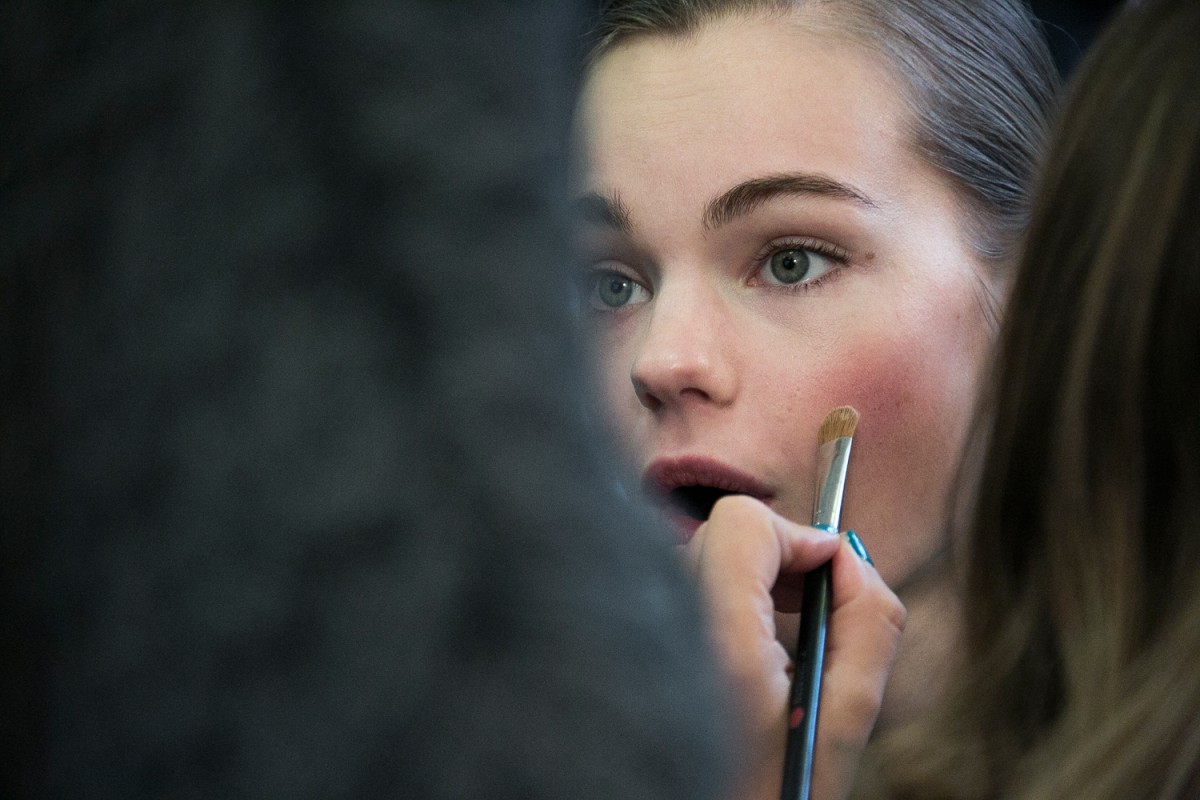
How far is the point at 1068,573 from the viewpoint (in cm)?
46

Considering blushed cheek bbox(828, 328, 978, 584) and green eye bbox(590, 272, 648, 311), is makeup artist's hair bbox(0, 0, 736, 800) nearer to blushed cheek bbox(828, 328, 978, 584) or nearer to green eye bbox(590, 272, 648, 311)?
blushed cheek bbox(828, 328, 978, 584)

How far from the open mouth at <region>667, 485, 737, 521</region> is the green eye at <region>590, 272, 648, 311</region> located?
0.16 m

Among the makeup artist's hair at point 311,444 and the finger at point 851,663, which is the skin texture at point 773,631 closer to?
the finger at point 851,663

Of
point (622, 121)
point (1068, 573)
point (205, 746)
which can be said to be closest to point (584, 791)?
point (205, 746)

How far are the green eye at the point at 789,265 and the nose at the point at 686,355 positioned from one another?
5cm

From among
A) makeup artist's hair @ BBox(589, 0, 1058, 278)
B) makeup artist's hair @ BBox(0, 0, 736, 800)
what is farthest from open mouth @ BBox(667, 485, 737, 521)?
makeup artist's hair @ BBox(0, 0, 736, 800)

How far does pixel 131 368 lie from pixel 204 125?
0.06ft

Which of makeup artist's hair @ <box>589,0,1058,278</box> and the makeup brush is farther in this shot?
makeup artist's hair @ <box>589,0,1058,278</box>

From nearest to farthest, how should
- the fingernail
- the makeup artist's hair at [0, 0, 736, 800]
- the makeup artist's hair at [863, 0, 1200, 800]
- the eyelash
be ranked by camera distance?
1. the makeup artist's hair at [0, 0, 736, 800]
2. the makeup artist's hair at [863, 0, 1200, 800]
3. the fingernail
4. the eyelash

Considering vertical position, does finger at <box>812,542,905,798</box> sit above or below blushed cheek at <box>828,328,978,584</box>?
below

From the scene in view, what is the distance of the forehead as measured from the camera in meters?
0.80

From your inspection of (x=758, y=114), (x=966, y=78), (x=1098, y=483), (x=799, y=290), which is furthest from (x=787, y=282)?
(x=1098, y=483)

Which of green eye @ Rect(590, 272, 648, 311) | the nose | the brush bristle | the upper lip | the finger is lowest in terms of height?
the finger

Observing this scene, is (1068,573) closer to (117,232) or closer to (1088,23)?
(117,232)
